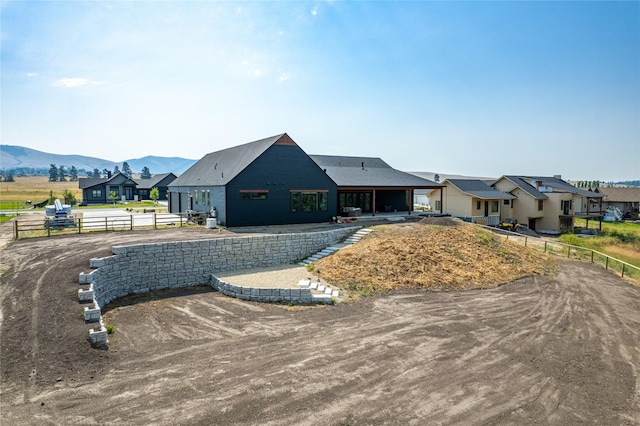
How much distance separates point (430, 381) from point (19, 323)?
1030 centimetres

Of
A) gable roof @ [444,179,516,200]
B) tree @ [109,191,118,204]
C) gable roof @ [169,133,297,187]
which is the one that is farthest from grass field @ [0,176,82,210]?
gable roof @ [444,179,516,200]

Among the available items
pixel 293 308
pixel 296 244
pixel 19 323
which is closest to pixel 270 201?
pixel 296 244

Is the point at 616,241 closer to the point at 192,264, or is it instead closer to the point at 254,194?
the point at 254,194

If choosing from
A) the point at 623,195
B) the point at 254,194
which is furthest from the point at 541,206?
the point at 254,194

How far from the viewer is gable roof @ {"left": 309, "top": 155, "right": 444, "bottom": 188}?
28.7m

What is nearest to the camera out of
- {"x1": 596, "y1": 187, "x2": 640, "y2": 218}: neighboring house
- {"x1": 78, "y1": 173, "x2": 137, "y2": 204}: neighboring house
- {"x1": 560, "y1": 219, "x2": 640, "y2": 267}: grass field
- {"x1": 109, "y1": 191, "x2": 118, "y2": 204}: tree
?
{"x1": 560, "y1": 219, "x2": 640, "y2": 267}: grass field

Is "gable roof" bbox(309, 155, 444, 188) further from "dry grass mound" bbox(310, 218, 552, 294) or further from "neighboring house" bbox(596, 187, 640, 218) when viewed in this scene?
"neighboring house" bbox(596, 187, 640, 218)

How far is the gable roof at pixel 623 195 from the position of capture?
5347cm

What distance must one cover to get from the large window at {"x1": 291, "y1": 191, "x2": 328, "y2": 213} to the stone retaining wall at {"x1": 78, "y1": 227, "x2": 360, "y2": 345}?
571 cm

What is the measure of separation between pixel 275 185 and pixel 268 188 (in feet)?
1.81

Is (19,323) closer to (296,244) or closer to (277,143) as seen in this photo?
(296,244)

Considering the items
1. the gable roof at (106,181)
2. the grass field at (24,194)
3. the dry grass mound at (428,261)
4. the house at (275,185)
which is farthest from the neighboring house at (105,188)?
the dry grass mound at (428,261)

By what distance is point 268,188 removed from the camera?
23.8 m

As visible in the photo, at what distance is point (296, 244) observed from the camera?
19.0 metres
